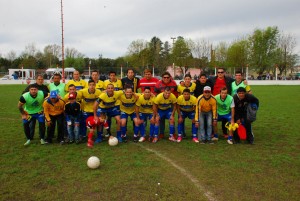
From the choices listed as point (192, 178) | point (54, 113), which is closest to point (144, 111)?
point (54, 113)

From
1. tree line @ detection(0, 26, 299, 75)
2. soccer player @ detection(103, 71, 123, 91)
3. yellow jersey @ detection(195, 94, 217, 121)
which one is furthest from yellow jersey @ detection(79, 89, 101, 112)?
tree line @ detection(0, 26, 299, 75)

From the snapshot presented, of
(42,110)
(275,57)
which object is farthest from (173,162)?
(275,57)

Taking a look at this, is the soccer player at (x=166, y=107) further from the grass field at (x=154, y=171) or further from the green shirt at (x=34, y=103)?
the green shirt at (x=34, y=103)

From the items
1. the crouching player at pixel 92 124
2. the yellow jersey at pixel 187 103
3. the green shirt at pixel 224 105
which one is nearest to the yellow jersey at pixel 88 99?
the crouching player at pixel 92 124

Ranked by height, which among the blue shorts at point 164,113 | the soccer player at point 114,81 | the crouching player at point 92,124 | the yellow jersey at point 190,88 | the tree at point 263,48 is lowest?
the crouching player at point 92,124

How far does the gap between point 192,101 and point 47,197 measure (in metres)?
4.52

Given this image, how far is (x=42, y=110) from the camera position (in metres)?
7.20

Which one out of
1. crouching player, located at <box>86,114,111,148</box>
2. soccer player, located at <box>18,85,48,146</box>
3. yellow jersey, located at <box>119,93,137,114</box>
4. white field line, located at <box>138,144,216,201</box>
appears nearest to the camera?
white field line, located at <box>138,144,216,201</box>

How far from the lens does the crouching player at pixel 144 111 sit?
7.29m

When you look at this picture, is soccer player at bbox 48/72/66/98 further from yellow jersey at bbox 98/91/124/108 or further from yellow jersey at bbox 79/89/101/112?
yellow jersey at bbox 98/91/124/108

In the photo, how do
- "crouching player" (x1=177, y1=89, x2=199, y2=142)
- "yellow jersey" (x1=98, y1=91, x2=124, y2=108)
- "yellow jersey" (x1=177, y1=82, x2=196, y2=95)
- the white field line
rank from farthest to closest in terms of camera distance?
"yellow jersey" (x1=177, y1=82, x2=196, y2=95) → "crouching player" (x1=177, y1=89, x2=199, y2=142) → "yellow jersey" (x1=98, y1=91, x2=124, y2=108) → the white field line

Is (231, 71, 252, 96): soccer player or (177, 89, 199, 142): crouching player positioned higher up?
(231, 71, 252, 96): soccer player

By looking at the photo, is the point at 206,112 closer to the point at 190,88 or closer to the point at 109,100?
the point at 190,88

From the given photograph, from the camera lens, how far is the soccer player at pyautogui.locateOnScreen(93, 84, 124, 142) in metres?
7.03
